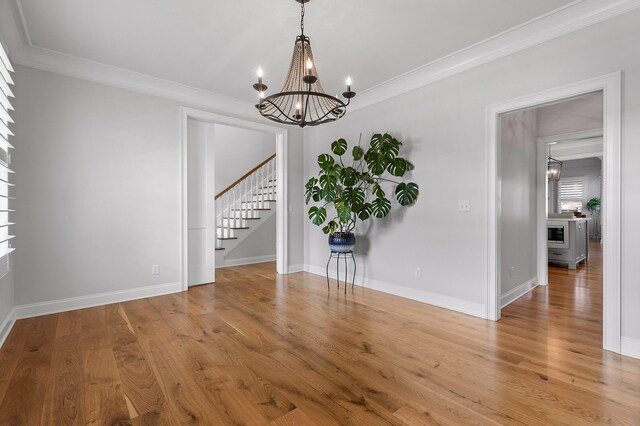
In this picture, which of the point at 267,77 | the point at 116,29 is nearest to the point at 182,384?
the point at 116,29

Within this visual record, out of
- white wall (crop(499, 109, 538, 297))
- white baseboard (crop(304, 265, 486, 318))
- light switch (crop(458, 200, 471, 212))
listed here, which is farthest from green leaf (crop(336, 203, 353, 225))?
white wall (crop(499, 109, 538, 297))

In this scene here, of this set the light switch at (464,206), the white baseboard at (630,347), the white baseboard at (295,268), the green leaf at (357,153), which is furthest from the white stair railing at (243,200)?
the white baseboard at (630,347)

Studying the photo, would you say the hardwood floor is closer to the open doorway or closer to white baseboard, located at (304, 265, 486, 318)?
white baseboard, located at (304, 265, 486, 318)

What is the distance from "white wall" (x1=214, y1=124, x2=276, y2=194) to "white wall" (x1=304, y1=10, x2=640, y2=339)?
4.08 meters

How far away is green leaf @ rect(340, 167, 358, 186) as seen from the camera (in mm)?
4121

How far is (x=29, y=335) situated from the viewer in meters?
2.73

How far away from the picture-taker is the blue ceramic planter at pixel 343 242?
4211 mm

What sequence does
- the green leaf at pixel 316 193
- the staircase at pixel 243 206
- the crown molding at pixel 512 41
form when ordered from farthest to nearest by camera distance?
the staircase at pixel 243 206, the green leaf at pixel 316 193, the crown molding at pixel 512 41

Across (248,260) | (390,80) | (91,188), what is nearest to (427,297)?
(390,80)

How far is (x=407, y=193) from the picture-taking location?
12.3 feet

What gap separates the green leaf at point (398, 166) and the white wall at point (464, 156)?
20 cm

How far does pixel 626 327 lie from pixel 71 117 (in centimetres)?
551

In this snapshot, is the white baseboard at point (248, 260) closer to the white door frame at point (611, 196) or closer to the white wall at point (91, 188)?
the white wall at point (91, 188)

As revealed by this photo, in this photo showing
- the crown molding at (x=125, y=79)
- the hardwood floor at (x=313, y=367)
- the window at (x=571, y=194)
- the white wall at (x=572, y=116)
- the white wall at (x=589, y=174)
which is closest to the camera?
the hardwood floor at (x=313, y=367)
